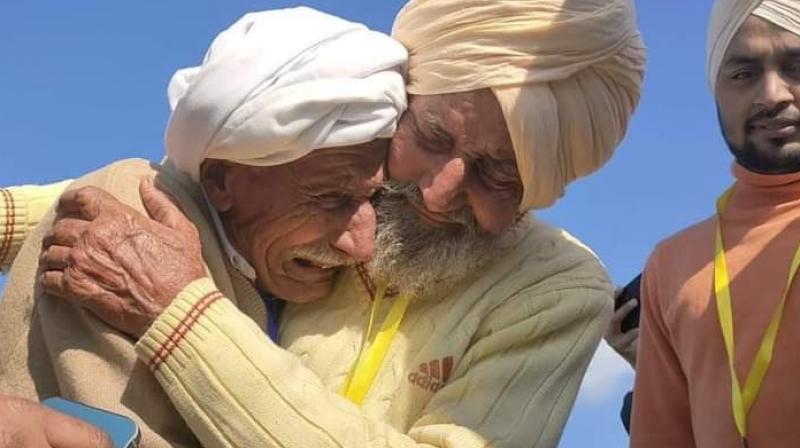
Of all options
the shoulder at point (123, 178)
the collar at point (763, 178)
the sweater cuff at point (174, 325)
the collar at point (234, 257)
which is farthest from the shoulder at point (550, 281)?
the shoulder at point (123, 178)

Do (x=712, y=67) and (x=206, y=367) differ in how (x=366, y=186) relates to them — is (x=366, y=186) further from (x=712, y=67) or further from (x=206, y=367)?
(x=712, y=67)

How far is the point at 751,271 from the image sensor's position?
2850 mm

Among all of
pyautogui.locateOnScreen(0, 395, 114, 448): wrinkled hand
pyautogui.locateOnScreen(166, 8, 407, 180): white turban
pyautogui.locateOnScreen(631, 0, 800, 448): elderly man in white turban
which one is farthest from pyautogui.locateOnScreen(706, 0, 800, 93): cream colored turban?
pyautogui.locateOnScreen(0, 395, 114, 448): wrinkled hand

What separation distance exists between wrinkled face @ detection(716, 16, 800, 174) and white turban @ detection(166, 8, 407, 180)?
2.30ft

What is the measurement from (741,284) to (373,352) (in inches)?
30.1

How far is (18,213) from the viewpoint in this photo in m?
3.19

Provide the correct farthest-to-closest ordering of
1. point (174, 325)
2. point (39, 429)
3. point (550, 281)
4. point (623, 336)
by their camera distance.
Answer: point (623, 336) < point (550, 281) < point (174, 325) < point (39, 429)

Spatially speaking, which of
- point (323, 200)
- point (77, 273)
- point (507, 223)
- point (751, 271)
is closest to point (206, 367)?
point (77, 273)

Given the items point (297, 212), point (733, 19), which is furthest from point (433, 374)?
point (733, 19)

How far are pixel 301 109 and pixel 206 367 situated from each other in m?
0.55

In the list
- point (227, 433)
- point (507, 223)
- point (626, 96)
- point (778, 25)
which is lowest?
point (227, 433)

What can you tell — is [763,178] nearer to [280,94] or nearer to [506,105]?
[506,105]

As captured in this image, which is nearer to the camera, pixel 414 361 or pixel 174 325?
pixel 174 325

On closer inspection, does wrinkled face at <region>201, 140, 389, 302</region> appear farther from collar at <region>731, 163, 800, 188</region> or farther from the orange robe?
collar at <region>731, 163, 800, 188</region>
